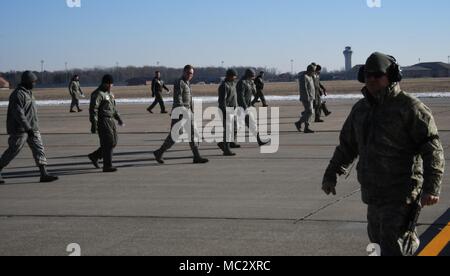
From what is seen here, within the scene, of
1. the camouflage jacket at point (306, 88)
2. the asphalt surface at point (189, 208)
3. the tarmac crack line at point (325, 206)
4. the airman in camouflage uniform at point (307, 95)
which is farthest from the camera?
the camouflage jacket at point (306, 88)

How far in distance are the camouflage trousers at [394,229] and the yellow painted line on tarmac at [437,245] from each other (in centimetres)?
145

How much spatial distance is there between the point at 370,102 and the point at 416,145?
420 millimetres

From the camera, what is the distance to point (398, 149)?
4.80 m

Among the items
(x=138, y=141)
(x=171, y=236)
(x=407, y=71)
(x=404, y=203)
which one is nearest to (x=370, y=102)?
(x=404, y=203)

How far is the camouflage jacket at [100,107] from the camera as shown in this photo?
480 inches

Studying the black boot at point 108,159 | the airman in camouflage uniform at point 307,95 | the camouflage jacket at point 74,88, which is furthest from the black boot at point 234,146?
the camouflage jacket at point 74,88

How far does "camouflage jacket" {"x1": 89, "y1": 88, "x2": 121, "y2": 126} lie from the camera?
12195 millimetres

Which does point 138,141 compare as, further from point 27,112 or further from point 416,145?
point 416,145

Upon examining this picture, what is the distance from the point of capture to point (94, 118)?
12.2m

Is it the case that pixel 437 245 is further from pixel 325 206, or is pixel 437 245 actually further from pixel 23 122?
pixel 23 122

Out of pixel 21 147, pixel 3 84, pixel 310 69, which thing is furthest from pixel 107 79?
pixel 3 84

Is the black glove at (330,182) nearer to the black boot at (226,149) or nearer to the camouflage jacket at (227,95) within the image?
the black boot at (226,149)

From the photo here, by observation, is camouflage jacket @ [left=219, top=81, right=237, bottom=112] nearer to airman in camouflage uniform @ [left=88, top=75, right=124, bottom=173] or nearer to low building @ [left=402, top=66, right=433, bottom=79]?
airman in camouflage uniform @ [left=88, top=75, right=124, bottom=173]

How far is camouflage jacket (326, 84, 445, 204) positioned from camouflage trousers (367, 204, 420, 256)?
2.4 inches
